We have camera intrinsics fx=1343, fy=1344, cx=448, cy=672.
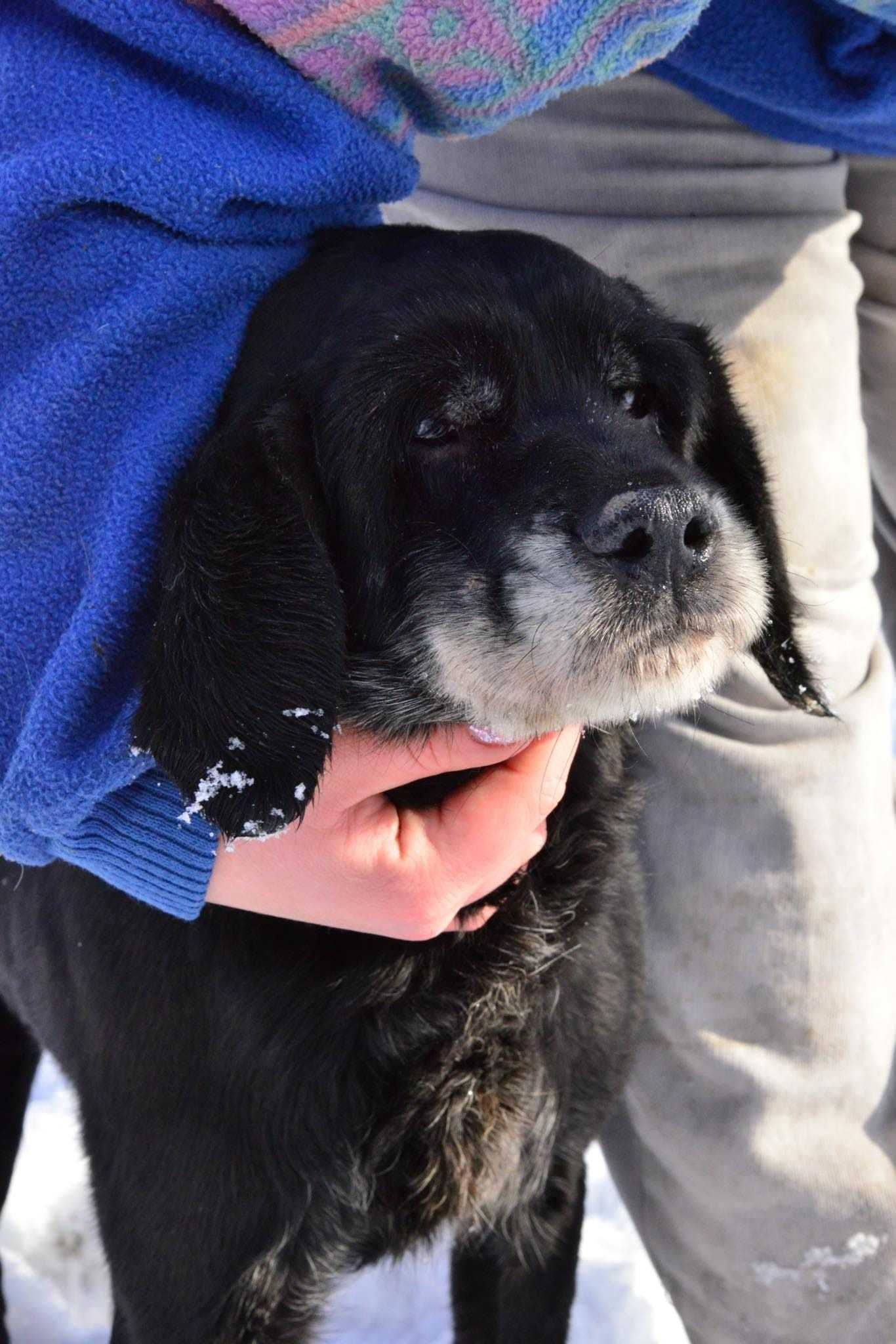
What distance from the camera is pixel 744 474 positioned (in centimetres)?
166

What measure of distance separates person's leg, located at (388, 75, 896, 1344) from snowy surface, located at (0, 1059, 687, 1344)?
30cm

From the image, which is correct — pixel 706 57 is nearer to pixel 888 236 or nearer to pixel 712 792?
pixel 888 236

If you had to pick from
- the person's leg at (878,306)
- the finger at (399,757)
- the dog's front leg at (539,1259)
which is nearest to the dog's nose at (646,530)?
the finger at (399,757)

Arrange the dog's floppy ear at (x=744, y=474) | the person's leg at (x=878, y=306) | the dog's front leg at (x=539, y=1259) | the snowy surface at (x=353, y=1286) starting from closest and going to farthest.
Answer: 1. the dog's floppy ear at (x=744, y=474)
2. the dog's front leg at (x=539, y=1259)
3. the person's leg at (x=878, y=306)
4. the snowy surface at (x=353, y=1286)

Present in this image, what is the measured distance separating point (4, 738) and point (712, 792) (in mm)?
1112

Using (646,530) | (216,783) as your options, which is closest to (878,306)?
(646,530)

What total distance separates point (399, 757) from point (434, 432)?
0.37 metres

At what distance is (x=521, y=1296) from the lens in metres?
1.98

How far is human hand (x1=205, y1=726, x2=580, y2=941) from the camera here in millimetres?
1454

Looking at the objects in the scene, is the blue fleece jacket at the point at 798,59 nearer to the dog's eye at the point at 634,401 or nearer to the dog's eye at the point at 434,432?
the dog's eye at the point at 634,401

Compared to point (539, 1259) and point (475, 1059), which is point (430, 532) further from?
point (539, 1259)

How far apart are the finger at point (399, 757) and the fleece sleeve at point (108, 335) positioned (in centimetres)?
18

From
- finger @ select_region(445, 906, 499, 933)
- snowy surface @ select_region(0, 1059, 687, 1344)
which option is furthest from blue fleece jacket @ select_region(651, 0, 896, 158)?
snowy surface @ select_region(0, 1059, 687, 1344)

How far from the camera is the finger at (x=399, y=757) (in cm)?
150
